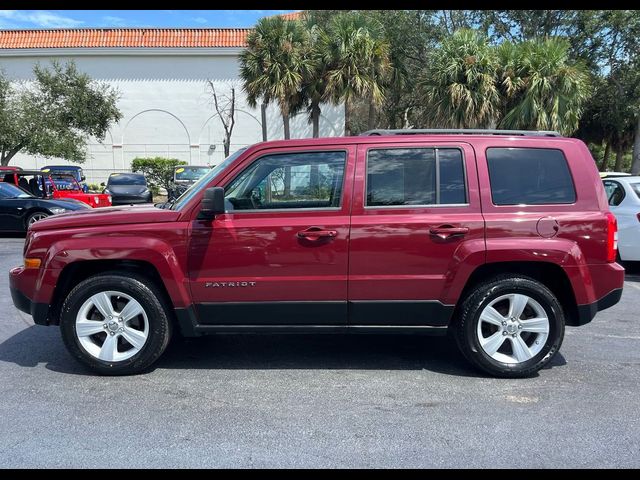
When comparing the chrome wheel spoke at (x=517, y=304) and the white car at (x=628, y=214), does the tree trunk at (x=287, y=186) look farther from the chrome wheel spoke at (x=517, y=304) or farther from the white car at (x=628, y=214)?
the white car at (x=628, y=214)

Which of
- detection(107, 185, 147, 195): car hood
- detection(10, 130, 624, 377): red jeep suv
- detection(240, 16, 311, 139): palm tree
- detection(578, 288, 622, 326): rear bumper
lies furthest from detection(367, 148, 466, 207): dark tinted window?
detection(107, 185, 147, 195): car hood

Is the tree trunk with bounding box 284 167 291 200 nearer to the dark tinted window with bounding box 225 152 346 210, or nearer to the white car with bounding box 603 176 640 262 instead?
the dark tinted window with bounding box 225 152 346 210

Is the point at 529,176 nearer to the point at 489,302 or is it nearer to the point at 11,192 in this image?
the point at 489,302

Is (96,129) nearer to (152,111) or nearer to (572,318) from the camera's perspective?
(152,111)

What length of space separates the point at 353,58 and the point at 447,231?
14.9 m

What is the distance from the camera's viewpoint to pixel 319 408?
392 cm

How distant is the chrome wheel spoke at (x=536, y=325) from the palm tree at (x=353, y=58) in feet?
48.2

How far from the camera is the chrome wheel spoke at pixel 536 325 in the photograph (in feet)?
14.5

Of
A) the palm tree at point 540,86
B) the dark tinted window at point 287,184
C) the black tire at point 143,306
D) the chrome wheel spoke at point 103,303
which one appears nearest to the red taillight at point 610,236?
the dark tinted window at point 287,184

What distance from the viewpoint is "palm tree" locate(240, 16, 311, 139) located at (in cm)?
1884

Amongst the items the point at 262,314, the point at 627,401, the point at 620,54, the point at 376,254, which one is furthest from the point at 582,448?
the point at 620,54

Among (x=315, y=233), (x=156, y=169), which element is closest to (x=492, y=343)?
(x=315, y=233)

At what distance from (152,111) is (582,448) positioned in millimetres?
33039

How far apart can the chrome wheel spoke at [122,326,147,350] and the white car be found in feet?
22.5
